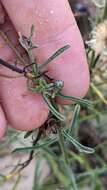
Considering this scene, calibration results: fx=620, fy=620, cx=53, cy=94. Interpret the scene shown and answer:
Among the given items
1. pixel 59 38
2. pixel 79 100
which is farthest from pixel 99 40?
pixel 79 100

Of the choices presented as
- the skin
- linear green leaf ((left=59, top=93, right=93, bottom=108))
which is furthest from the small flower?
linear green leaf ((left=59, top=93, right=93, bottom=108))

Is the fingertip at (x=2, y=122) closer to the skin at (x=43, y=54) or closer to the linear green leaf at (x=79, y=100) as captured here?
the skin at (x=43, y=54)

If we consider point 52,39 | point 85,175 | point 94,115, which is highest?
point 52,39

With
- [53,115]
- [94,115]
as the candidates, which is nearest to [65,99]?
[53,115]

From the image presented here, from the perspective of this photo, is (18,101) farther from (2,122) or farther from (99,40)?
(99,40)

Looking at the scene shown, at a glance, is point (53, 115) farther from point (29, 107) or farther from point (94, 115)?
point (94, 115)

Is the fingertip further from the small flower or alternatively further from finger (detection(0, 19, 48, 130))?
the small flower
